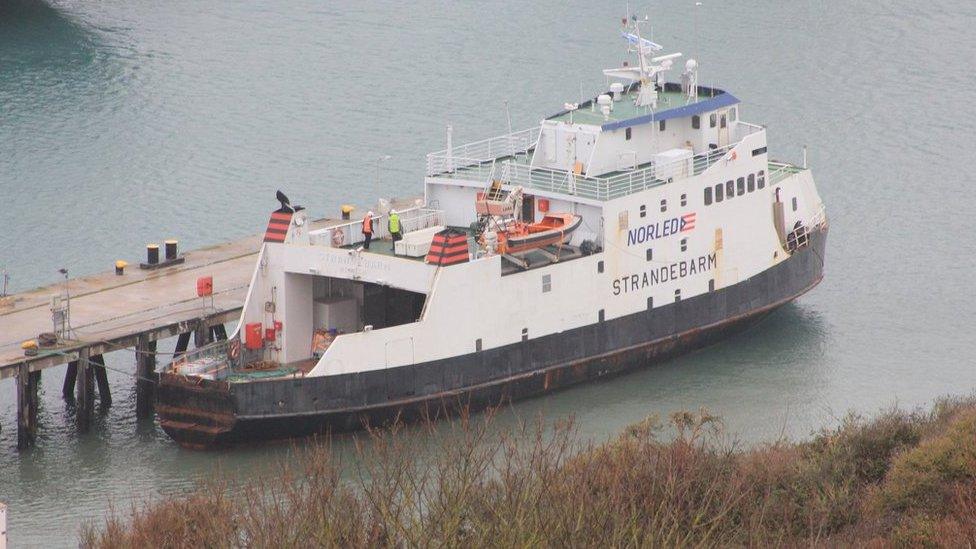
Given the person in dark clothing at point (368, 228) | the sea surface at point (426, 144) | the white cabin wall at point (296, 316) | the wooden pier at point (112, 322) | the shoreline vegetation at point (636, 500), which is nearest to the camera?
the shoreline vegetation at point (636, 500)

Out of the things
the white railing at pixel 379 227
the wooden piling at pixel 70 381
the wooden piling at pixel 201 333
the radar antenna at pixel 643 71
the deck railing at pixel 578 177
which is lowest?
the wooden piling at pixel 70 381

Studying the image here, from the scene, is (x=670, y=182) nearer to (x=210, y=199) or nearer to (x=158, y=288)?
(x=158, y=288)

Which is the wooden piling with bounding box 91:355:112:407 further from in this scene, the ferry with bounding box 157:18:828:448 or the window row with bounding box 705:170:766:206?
the window row with bounding box 705:170:766:206

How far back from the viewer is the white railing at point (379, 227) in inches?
1508

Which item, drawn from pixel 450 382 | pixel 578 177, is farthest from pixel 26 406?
pixel 578 177

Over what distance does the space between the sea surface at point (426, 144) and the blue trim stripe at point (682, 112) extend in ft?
17.3

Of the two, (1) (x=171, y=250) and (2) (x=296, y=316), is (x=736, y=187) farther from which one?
(1) (x=171, y=250)

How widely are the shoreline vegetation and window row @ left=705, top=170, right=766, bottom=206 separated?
9.69 meters

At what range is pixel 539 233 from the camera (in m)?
37.9

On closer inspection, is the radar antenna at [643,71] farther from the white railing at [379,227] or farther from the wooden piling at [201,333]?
the wooden piling at [201,333]

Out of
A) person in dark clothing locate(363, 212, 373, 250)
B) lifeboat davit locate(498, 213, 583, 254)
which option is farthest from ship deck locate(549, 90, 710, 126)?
person in dark clothing locate(363, 212, 373, 250)

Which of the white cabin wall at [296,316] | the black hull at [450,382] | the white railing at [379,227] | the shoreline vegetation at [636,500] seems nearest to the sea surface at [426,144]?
the black hull at [450,382]

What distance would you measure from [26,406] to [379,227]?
832cm

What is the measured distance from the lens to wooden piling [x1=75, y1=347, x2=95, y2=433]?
36009 millimetres
